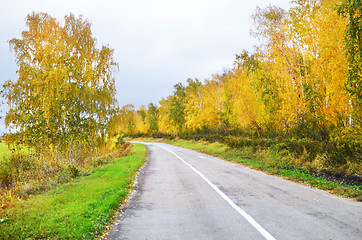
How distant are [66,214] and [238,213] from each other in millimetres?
4316

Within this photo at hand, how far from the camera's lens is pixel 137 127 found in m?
91.0

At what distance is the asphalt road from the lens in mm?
4574

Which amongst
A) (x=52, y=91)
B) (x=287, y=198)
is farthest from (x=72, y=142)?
(x=287, y=198)

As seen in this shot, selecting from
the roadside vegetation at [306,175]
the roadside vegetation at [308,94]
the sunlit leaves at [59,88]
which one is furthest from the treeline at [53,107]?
the roadside vegetation at [306,175]

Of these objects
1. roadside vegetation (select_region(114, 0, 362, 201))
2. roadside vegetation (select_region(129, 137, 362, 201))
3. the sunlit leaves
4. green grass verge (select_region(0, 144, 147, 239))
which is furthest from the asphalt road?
the sunlit leaves

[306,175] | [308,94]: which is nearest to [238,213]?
[306,175]

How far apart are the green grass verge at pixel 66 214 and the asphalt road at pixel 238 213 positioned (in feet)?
1.53

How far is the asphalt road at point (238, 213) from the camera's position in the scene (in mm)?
4574

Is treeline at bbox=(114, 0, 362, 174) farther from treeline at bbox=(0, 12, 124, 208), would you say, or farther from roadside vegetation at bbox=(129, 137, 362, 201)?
treeline at bbox=(0, 12, 124, 208)

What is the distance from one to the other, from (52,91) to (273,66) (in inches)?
641

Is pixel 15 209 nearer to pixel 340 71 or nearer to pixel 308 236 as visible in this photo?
pixel 308 236

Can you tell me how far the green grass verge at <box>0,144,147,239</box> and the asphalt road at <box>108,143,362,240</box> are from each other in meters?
0.47

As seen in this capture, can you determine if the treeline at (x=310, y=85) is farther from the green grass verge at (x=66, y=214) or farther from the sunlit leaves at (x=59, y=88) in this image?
the green grass verge at (x=66, y=214)

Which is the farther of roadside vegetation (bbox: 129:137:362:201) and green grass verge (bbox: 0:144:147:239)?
roadside vegetation (bbox: 129:137:362:201)
